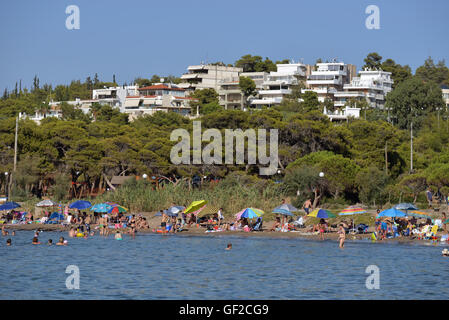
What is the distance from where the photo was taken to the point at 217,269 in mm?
29828

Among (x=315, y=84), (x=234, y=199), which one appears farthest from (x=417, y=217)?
(x=315, y=84)

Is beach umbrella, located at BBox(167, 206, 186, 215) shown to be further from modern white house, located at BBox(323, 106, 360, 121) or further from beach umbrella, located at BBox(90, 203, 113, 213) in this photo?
modern white house, located at BBox(323, 106, 360, 121)

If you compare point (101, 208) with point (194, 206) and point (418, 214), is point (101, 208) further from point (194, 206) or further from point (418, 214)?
point (418, 214)

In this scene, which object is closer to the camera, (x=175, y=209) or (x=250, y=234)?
(x=250, y=234)

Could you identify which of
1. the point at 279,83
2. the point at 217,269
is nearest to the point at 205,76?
the point at 279,83

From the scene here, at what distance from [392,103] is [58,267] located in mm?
70341

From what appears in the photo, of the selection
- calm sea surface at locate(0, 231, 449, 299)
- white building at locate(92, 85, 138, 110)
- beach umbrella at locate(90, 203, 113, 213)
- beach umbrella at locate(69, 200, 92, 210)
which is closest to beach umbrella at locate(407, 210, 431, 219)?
calm sea surface at locate(0, 231, 449, 299)

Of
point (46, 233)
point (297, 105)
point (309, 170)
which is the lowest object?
point (46, 233)

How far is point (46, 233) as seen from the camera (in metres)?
41.2

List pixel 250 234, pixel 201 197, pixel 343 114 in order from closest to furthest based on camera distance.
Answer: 1. pixel 250 234
2. pixel 201 197
3. pixel 343 114

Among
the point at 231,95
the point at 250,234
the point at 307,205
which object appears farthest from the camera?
the point at 231,95

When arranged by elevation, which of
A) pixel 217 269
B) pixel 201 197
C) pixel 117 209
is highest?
pixel 201 197

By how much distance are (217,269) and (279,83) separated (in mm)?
86902
